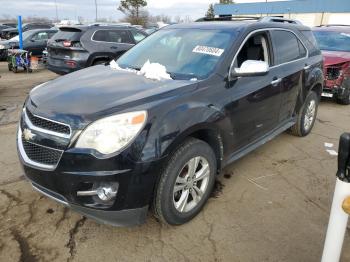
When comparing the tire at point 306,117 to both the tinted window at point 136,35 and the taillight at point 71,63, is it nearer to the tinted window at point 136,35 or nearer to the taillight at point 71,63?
the taillight at point 71,63

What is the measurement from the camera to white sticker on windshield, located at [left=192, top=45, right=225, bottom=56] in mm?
3613

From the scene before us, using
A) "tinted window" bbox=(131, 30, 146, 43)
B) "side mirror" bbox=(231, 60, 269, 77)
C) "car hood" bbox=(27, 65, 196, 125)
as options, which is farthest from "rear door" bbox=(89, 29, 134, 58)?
"side mirror" bbox=(231, 60, 269, 77)

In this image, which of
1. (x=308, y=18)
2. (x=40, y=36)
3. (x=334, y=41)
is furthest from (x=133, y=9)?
(x=334, y=41)

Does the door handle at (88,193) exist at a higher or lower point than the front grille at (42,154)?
lower

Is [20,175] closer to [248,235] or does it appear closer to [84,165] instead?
[84,165]

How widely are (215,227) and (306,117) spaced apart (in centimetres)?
310

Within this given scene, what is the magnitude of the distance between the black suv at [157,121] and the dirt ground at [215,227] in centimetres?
25

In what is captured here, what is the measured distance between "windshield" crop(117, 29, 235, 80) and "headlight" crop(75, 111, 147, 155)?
103 cm

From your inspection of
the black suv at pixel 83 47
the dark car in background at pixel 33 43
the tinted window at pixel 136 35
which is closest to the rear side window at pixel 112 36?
the black suv at pixel 83 47

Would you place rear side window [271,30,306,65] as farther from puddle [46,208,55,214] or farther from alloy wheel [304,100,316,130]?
puddle [46,208,55,214]

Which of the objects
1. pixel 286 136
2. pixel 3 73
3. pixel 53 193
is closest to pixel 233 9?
pixel 3 73

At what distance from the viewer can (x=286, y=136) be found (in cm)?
574

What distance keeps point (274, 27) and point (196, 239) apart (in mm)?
2896

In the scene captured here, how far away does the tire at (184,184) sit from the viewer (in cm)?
282
